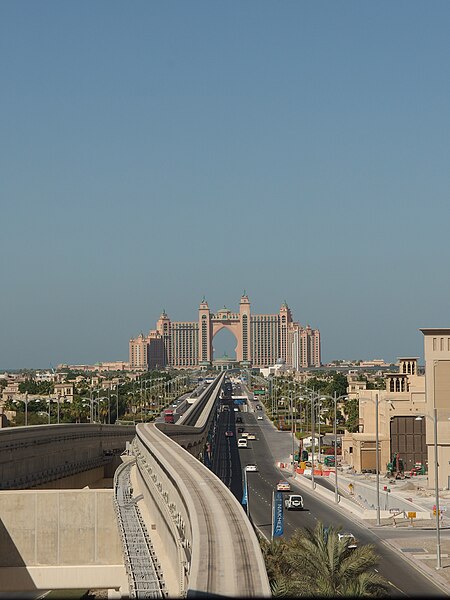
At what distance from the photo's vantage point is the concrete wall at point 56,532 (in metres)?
53.5

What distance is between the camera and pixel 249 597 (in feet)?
64.9

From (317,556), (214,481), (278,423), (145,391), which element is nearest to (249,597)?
(317,556)

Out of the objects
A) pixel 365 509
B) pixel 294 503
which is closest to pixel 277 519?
pixel 365 509

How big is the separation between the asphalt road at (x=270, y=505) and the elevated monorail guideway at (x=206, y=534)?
6182mm

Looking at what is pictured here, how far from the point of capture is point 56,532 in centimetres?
5469

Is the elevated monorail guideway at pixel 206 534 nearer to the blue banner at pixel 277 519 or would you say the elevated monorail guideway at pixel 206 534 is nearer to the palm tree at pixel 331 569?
the palm tree at pixel 331 569

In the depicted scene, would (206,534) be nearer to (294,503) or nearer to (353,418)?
(294,503)

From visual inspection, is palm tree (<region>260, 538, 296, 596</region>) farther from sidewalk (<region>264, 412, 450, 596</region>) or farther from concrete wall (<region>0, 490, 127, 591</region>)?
concrete wall (<region>0, 490, 127, 591</region>)

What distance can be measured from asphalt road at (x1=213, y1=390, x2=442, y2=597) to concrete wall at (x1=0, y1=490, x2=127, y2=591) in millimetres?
7596

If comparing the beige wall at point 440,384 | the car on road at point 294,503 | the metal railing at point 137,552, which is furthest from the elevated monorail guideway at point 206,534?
the beige wall at point 440,384

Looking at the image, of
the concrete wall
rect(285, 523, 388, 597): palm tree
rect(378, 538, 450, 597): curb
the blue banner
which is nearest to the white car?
rect(285, 523, 388, 597): palm tree

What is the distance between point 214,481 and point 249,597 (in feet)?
71.3

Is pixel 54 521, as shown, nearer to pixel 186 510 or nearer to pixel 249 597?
pixel 186 510

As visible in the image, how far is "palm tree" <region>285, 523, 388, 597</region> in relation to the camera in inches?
1126
